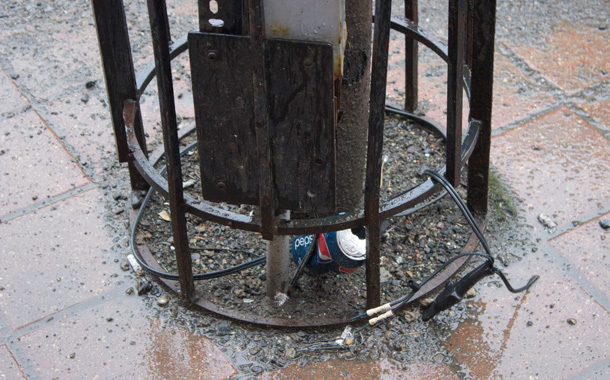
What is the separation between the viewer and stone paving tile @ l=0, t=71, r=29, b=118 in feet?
11.7

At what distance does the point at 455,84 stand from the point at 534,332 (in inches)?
37.9

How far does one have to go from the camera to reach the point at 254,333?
2.59 metres

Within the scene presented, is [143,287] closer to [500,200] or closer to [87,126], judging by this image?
[87,126]

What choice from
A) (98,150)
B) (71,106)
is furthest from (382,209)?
(71,106)

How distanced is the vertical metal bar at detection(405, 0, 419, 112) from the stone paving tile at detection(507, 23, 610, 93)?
0.85m

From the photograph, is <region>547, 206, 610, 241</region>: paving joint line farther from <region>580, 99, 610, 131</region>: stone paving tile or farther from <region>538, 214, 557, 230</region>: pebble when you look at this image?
<region>580, 99, 610, 131</region>: stone paving tile

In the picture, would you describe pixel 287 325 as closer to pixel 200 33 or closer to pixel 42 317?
pixel 42 317

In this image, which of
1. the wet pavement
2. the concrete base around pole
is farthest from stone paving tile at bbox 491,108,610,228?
the concrete base around pole

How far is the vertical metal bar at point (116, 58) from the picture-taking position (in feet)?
8.29

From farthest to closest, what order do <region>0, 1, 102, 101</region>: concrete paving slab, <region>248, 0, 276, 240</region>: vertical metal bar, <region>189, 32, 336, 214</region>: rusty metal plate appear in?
1. <region>0, 1, 102, 101</region>: concrete paving slab
2. <region>189, 32, 336, 214</region>: rusty metal plate
3. <region>248, 0, 276, 240</region>: vertical metal bar

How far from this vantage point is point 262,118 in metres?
2.03

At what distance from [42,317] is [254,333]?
2.59 feet

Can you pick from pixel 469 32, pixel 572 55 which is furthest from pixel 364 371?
pixel 572 55

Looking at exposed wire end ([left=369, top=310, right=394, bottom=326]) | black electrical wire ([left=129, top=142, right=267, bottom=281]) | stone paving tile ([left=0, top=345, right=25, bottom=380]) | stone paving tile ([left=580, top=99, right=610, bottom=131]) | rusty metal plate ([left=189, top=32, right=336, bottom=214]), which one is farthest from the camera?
stone paving tile ([left=580, top=99, right=610, bottom=131])
